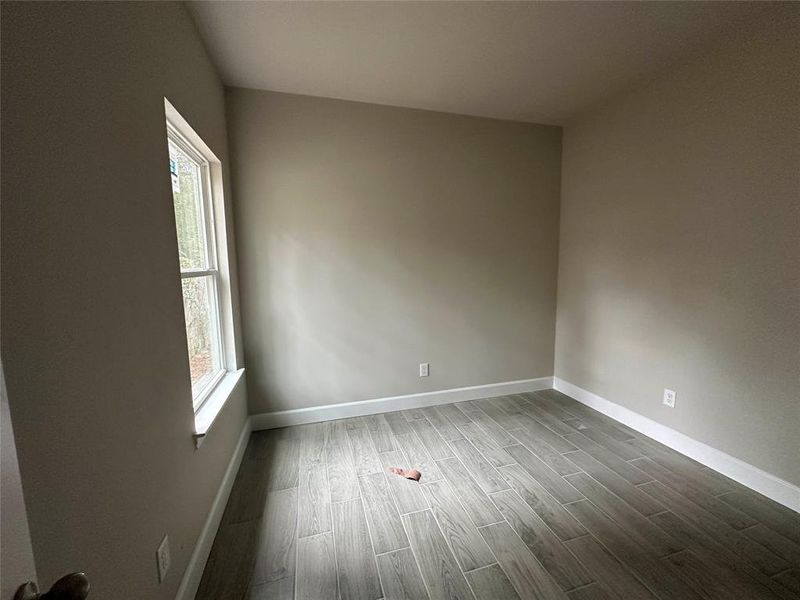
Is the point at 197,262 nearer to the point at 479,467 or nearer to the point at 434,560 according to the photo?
the point at 434,560

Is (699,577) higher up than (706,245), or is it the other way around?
(706,245)

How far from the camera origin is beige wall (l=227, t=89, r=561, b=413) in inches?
100

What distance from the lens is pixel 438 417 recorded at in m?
2.86

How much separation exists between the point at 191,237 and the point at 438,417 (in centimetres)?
226

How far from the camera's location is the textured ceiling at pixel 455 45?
5.49ft

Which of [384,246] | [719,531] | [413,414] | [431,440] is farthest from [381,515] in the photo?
[384,246]

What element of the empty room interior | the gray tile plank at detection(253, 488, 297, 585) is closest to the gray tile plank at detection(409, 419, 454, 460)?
the empty room interior

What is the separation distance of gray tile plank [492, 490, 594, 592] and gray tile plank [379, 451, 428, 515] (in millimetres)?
425

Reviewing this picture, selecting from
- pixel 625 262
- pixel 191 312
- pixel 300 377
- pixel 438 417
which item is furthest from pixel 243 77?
pixel 625 262

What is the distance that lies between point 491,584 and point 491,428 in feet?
4.37

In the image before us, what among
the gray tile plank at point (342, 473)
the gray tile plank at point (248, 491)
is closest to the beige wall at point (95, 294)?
the gray tile plank at point (248, 491)

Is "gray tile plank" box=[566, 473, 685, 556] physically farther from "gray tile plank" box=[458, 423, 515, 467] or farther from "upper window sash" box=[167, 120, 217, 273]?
"upper window sash" box=[167, 120, 217, 273]

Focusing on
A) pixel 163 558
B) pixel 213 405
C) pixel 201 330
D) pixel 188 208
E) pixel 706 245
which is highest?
pixel 188 208

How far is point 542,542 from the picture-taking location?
5.21 feet
